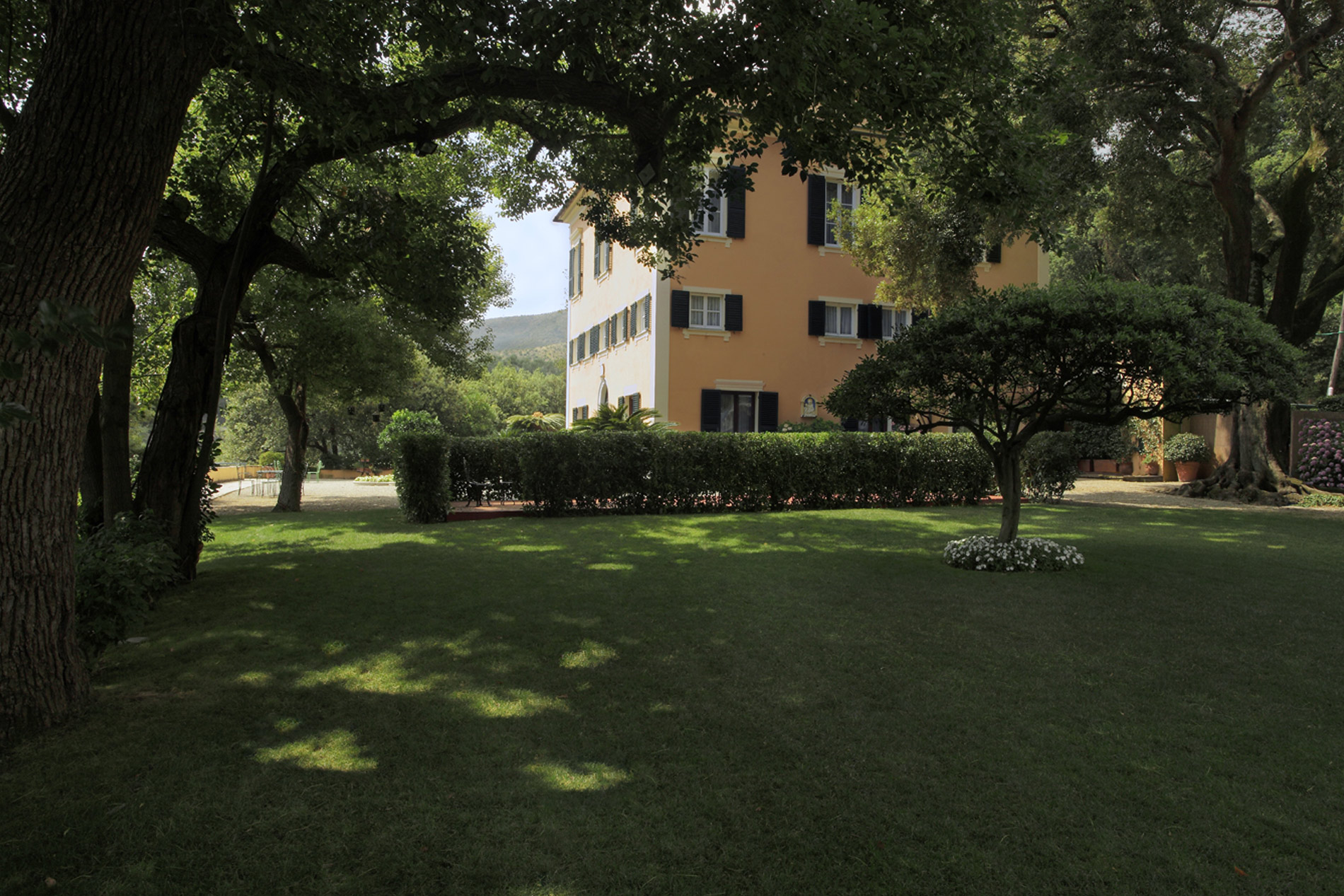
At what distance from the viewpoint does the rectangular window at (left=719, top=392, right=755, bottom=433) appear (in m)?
20.2

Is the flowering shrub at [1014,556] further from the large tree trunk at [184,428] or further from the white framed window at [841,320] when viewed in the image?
the white framed window at [841,320]

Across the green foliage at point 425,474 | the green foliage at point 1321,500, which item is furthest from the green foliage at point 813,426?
the green foliage at point 1321,500

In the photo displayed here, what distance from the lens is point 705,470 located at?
1334 cm

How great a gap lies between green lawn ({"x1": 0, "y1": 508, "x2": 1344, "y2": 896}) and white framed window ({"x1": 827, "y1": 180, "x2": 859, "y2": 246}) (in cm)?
1436

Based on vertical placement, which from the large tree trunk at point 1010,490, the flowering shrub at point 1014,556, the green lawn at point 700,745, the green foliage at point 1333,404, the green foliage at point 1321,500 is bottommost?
the green lawn at point 700,745

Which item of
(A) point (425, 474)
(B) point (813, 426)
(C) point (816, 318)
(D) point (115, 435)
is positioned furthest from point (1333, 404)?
(D) point (115, 435)

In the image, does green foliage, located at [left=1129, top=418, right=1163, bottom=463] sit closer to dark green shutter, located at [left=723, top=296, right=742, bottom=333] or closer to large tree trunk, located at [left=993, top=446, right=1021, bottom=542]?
dark green shutter, located at [left=723, top=296, right=742, bottom=333]

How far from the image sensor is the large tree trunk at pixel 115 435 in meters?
6.28

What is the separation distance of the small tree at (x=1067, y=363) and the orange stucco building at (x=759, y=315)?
11327 millimetres

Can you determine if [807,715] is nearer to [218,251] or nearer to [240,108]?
[218,251]

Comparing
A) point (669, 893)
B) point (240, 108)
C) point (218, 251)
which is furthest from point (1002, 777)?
point (240, 108)

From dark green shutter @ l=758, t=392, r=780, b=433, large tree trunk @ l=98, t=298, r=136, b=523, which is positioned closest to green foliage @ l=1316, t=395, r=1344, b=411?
dark green shutter @ l=758, t=392, r=780, b=433

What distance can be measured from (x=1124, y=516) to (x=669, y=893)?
526 inches

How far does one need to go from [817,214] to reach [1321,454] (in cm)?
1339
